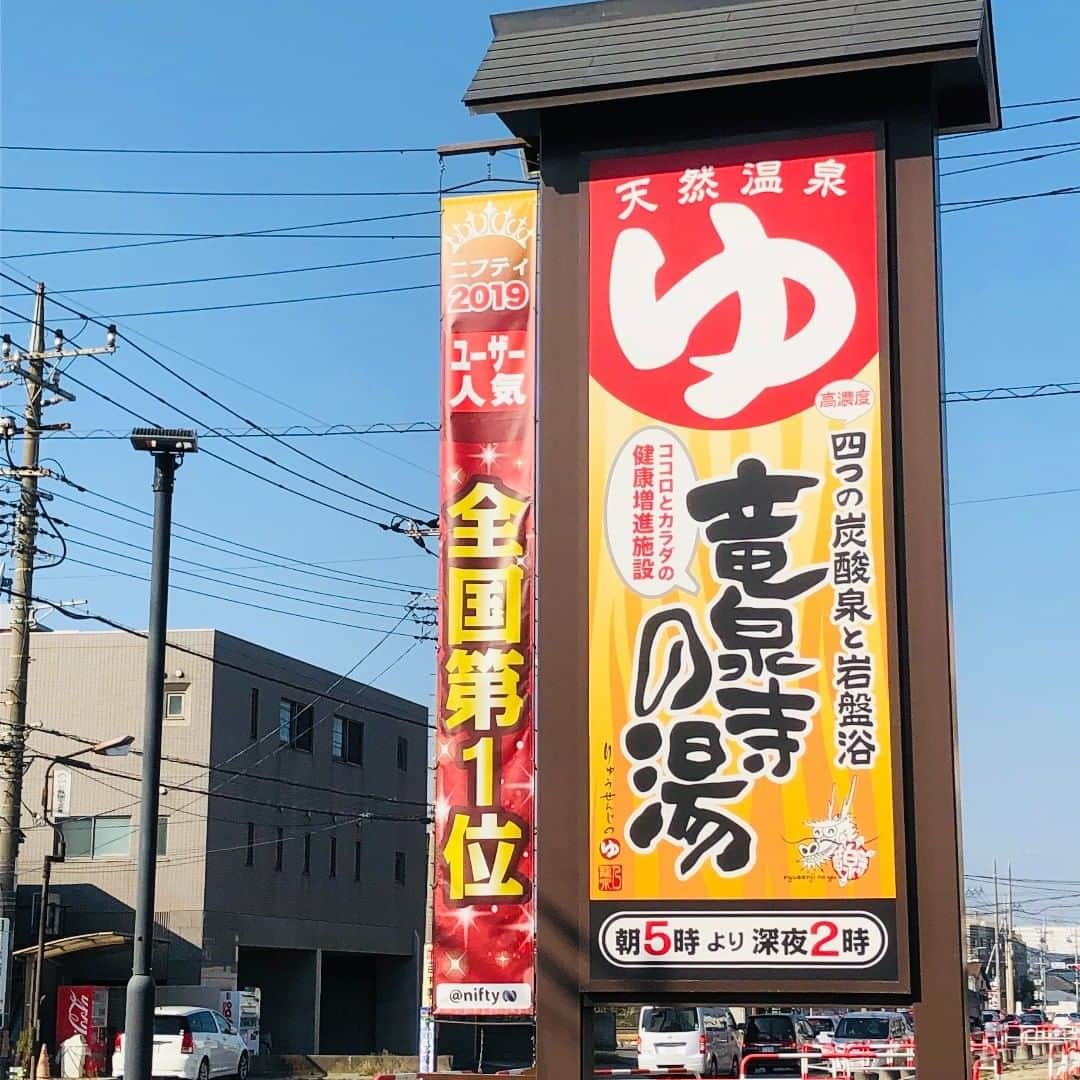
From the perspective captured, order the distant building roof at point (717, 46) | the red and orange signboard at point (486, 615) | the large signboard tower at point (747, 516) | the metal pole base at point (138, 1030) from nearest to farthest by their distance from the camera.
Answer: the large signboard tower at point (747, 516)
the distant building roof at point (717, 46)
the red and orange signboard at point (486, 615)
the metal pole base at point (138, 1030)

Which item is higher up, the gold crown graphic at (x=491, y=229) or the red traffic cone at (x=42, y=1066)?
the gold crown graphic at (x=491, y=229)

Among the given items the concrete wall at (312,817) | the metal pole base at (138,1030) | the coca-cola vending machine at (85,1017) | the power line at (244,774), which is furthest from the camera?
the concrete wall at (312,817)

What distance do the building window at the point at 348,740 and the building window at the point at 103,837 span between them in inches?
327

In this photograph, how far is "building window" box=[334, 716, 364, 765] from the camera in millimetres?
47688

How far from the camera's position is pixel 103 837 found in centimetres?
4059

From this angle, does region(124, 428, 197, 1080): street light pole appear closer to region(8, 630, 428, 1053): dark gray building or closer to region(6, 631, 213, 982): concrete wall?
region(8, 630, 428, 1053): dark gray building

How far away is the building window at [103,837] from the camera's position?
1594 inches

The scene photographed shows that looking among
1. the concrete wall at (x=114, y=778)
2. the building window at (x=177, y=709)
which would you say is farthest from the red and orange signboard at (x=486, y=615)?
the building window at (x=177, y=709)

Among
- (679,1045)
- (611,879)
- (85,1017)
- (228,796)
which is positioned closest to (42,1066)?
(85,1017)

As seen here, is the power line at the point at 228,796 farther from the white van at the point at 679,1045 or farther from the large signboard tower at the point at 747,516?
the large signboard tower at the point at 747,516

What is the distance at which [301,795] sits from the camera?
44938mm

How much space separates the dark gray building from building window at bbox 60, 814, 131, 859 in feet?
0.12

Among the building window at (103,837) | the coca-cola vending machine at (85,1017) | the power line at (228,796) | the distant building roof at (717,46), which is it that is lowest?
the coca-cola vending machine at (85,1017)

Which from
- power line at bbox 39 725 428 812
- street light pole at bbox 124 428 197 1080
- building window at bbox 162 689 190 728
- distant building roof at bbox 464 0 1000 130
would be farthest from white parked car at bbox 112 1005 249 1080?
distant building roof at bbox 464 0 1000 130
